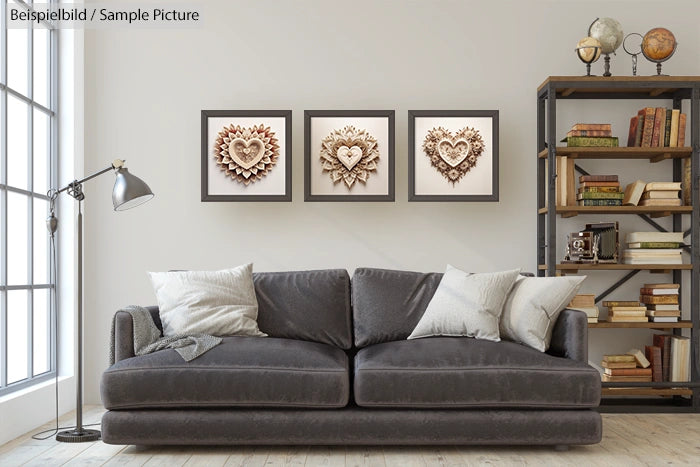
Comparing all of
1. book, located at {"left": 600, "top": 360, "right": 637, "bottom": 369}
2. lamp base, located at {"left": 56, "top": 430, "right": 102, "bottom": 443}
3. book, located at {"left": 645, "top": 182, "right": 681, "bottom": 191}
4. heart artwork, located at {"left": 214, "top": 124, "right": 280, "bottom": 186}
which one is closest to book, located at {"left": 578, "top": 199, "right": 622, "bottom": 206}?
book, located at {"left": 645, "top": 182, "right": 681, "bottom": 191}

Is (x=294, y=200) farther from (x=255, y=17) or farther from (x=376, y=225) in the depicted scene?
(x=255, y=17)

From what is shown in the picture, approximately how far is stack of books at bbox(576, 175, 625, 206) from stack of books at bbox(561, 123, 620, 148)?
20 centimetres

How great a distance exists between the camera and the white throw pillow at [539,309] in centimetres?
399

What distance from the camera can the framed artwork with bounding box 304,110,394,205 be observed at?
5.02 metres

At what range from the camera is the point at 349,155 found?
197 inches

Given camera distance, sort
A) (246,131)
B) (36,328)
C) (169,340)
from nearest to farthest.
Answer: (169,340)
(36,328)
(246,131)

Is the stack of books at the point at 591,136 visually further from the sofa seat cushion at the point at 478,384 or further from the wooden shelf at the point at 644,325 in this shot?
the sofa seat cushion at the point at 478,384

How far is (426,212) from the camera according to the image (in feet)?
16.8

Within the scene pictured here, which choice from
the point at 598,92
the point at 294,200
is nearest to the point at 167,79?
the point at 294,200

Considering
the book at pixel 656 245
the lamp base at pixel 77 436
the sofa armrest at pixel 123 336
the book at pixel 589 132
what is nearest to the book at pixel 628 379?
the book at pixel 656 245

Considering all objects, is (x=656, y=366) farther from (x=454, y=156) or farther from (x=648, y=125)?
(x=454, y=156)

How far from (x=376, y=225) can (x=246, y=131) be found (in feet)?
3.32

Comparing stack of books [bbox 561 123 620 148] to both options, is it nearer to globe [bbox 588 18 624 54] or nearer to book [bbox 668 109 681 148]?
book [bbox 668 109 681 148]

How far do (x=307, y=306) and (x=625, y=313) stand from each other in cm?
193
